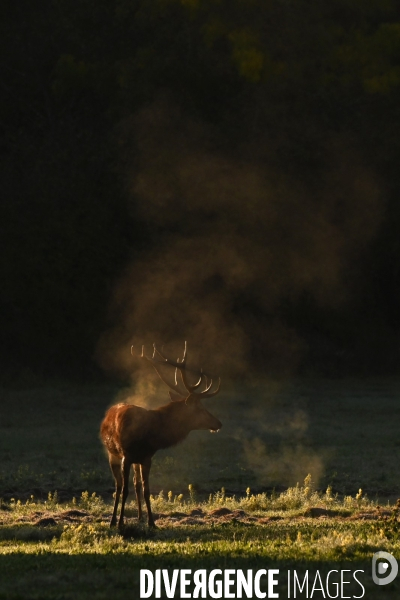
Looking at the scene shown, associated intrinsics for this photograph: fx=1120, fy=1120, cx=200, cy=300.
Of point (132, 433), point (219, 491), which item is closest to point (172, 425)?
point (132, 433)

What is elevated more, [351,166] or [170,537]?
[351,166]

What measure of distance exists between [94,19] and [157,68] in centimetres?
322

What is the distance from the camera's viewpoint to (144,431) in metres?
12.7

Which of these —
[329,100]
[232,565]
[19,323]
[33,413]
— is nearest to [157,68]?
[329,100]

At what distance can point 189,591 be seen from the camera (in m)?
8.18

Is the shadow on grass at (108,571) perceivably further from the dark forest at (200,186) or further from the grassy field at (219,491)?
the dark forest at (200,186)

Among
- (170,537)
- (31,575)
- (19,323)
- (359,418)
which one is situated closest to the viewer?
(31,575)

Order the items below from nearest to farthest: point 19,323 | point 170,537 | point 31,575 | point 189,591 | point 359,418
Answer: point 189,591
point 31,575
point 170,537
point 359,418
point 19,323

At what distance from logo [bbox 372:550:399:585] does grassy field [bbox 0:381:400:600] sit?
0.07 m

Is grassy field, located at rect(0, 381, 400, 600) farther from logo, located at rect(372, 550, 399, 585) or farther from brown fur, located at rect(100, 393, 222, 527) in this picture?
brown fur, located at rect(100, 393, 222, 527)

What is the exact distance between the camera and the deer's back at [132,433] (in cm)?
1260

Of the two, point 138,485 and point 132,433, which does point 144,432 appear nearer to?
point 132,433

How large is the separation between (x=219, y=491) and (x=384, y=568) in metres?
8.65

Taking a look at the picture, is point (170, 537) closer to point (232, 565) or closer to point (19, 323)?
point (232, 565)
